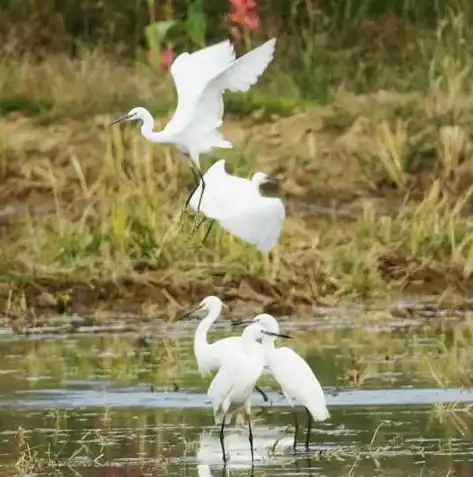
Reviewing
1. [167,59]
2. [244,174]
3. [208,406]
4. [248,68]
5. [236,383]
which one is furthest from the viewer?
[167,59]

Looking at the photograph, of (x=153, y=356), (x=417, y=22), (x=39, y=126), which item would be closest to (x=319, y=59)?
(x=417, y=22)

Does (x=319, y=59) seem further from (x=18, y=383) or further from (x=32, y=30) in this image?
(x=18, y=383)

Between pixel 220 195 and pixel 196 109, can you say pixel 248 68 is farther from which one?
pixel 220 195

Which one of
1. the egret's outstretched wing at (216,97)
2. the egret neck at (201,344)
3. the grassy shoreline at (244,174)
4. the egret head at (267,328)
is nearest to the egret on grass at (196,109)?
the egret's outstretched wing at (216,97)

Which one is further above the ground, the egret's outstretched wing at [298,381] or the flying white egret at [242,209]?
the flying white egret at [242,209]

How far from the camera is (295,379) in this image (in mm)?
10867

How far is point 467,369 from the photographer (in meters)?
12.6

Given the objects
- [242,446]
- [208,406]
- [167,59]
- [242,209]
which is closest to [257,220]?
[242,209]

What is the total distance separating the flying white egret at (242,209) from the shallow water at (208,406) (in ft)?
2.68

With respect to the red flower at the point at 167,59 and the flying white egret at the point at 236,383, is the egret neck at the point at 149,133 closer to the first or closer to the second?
the flying white egret at the point at 236,383

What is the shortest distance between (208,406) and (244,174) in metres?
6.99

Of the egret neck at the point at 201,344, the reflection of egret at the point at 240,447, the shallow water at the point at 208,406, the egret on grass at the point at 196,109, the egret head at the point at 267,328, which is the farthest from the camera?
the egret on grass at the point at 196,109

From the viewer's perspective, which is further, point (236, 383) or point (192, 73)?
point (192, 73)

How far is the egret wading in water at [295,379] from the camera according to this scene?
1073 cm
